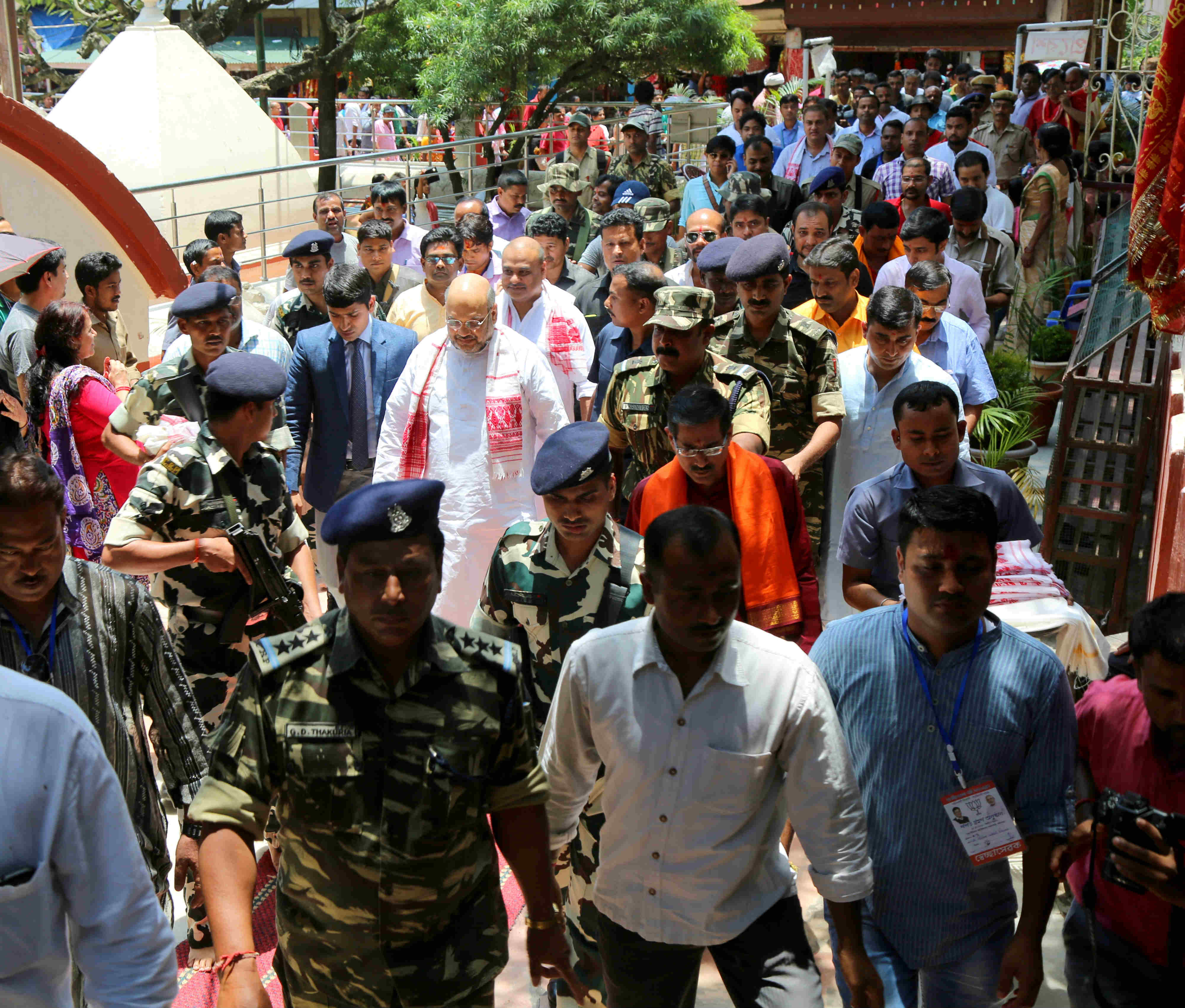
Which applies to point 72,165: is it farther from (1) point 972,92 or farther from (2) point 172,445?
(1) point 972,92

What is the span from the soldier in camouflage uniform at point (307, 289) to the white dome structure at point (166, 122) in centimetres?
933

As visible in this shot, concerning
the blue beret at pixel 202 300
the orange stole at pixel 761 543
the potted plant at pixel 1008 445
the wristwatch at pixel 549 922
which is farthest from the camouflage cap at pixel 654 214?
the wristwatch at pixel 549 922

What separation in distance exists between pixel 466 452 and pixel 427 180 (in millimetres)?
14614

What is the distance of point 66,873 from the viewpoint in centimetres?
228

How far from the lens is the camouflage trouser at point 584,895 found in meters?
3.73

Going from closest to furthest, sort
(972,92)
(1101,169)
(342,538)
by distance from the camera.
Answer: (342,538) → (1101,169) → (972,92)

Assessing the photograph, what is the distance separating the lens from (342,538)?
2.79 metres

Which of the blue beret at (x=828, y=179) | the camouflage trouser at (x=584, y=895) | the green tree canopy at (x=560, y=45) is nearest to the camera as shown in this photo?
the camouflage trouser at (x=584, y=895)

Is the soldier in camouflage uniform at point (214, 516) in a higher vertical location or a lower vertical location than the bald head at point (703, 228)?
lower

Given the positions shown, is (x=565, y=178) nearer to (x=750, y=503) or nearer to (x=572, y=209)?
(x=572, y=209)

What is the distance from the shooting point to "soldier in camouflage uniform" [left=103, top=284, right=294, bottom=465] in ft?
18.3

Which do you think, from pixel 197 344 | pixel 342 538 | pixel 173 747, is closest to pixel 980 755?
pixel 342 538

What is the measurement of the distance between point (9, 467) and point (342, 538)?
910 millimetres

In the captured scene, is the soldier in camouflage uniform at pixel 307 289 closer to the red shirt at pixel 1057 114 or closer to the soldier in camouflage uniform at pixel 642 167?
the soldier in camouflage uniform at pixel 642 167
